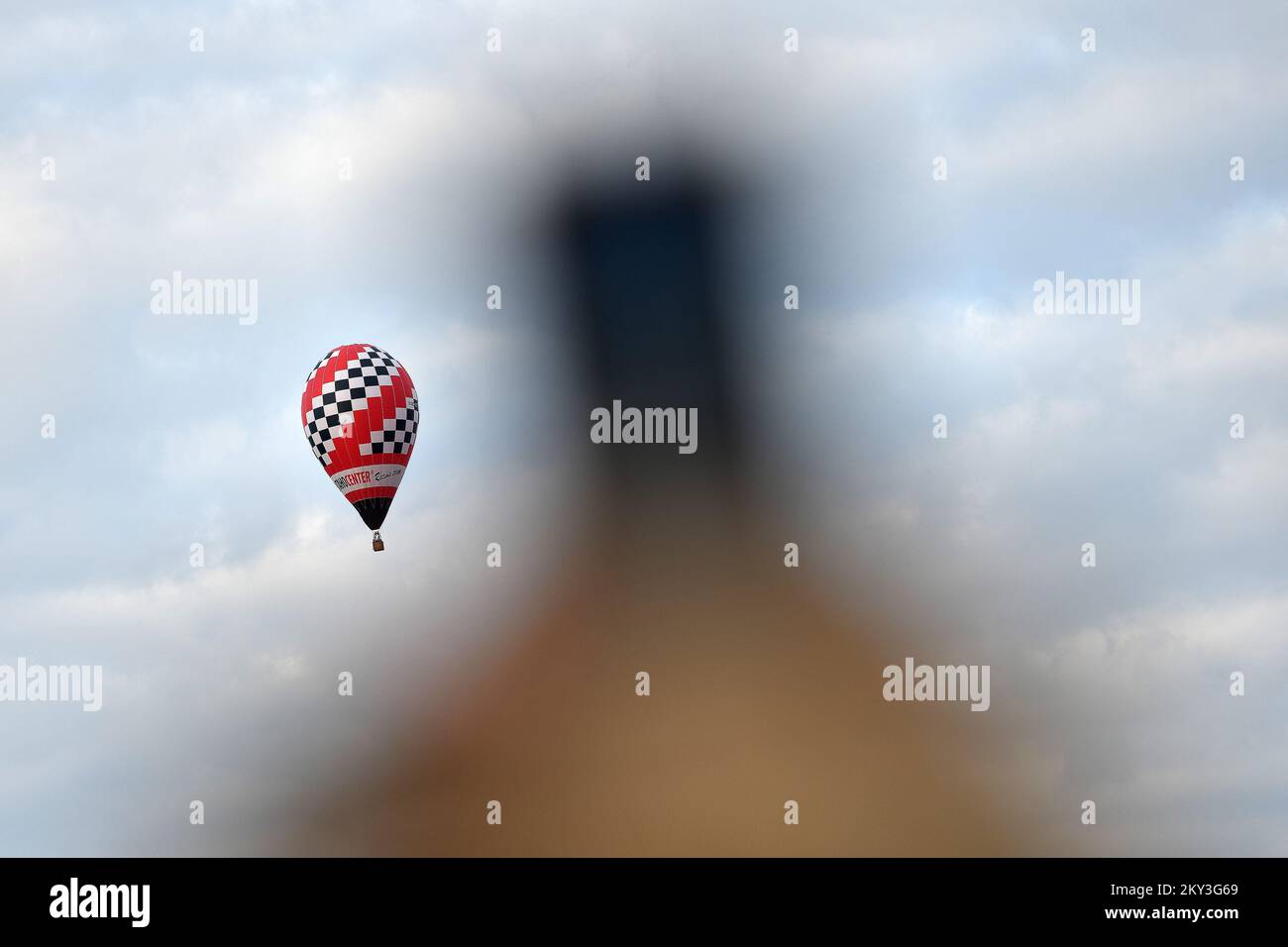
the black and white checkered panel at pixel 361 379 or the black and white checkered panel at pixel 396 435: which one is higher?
the black and white checkered panel at pixel 361 379

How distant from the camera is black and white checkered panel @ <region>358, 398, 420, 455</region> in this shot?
178 feet

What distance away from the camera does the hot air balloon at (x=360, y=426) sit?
177ft

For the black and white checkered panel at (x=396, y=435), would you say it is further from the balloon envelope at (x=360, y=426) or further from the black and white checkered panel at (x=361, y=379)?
the black and white checkered panel at (x=361, y=379)

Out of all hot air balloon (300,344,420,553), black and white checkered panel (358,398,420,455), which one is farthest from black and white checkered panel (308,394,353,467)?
black and white checkered panel (358,398,420,455)

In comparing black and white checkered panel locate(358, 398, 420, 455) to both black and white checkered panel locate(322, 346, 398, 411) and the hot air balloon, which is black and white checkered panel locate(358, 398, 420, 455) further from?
black and white checkered panel locate(322, 346, 398, 411)

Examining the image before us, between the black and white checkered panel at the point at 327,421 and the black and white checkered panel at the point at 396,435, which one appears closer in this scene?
the black and white checkered panel at the point at 327,421

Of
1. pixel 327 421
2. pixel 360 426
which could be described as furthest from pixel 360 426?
pixel 327 421

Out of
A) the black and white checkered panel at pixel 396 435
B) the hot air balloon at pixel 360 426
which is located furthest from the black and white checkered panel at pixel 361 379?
the black and white checkered panel at pixel 396 435

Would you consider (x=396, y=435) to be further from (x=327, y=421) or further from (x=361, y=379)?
(x=327, y=421)

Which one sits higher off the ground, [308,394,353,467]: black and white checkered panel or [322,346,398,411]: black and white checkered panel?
[322,346,398,411]: black and white checkered panel

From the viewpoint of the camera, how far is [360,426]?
54000mm
